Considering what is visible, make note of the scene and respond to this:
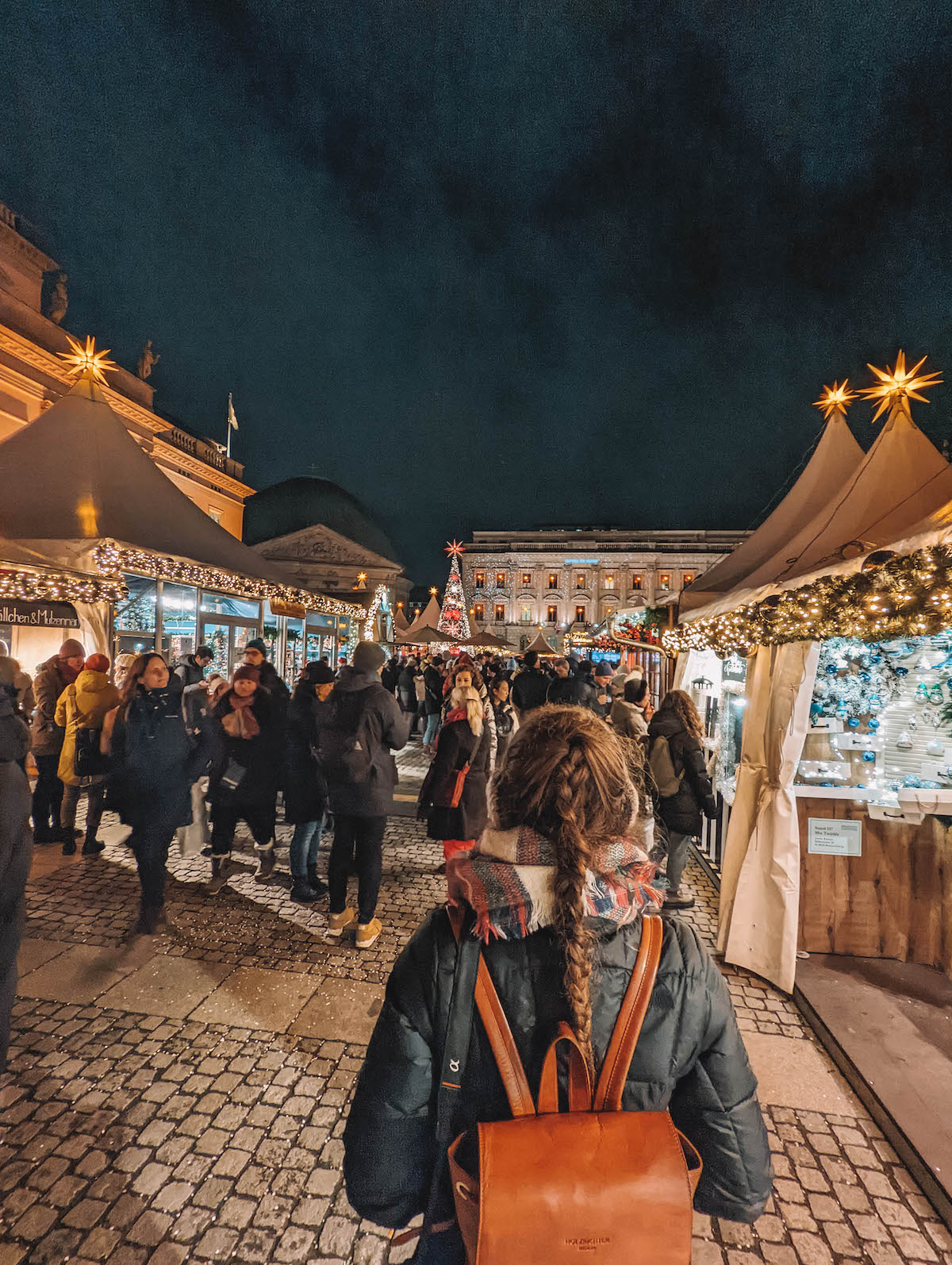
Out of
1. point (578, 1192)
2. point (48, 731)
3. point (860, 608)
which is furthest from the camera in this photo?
point (48, 731)

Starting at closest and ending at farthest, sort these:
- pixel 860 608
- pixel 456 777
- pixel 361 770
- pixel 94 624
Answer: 1. pixel 860 608
2. pixel 361 770
3. pixel 456 777
4. pixel 94 624

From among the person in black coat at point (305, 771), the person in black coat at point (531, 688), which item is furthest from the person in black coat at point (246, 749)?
the person in black coat at point (531, 688)

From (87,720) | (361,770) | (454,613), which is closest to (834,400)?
(361,770)

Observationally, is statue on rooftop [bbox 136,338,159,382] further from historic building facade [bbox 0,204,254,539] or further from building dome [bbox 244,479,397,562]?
building dome [bbox 244,479,397,562]

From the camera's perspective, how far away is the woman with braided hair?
125 centimetres

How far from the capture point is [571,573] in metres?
61.1

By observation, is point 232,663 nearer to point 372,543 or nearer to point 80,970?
point 80,970

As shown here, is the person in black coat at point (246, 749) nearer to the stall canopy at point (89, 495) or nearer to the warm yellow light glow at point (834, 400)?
the stall canopy at point (89, 495)

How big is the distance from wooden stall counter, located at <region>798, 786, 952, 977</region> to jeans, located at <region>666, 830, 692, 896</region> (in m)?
0.96

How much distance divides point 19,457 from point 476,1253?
7.99 meters

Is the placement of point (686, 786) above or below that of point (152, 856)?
above

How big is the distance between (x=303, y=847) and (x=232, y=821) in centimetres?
71

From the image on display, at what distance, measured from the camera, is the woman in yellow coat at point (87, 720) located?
5305mm

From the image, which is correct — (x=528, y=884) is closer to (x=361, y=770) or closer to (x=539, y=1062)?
(x=539, y=1062)
